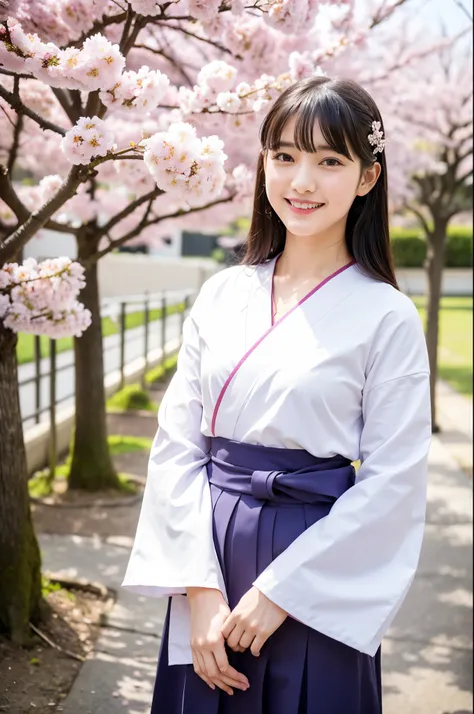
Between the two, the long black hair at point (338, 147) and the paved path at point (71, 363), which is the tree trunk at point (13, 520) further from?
the paved path at point (71, 363)

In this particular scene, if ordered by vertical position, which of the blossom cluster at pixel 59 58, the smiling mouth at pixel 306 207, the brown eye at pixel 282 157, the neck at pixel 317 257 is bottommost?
the neck at pixel 317 257

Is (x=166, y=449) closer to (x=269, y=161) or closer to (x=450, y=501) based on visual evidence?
(x=269, y=161)

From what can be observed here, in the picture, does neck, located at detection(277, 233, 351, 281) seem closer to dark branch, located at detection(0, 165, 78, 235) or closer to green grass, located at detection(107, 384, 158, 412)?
dark branch, located at detection(0, 165, 78, 235)

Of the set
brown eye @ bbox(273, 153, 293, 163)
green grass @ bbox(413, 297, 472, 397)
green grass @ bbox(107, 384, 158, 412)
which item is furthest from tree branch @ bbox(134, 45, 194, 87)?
green grass @ bbox(413, 297, 472, 397)

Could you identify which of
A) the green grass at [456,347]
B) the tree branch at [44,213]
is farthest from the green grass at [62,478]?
the green grass at [456,347]

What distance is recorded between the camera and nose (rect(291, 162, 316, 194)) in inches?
68.2

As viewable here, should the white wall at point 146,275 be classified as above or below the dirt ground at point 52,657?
above

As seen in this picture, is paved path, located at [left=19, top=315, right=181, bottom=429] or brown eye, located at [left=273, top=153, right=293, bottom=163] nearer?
brown eye, located at [left=273, top=153, right=293, bottom=163]

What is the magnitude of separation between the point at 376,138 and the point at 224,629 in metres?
1.05

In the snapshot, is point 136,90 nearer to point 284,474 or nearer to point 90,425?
point 284,474

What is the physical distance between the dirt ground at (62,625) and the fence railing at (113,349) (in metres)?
0.59

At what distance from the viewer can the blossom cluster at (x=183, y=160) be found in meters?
2.06

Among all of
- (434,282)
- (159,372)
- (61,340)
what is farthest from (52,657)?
(159,372)

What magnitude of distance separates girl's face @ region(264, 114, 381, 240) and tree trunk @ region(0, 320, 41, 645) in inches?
54.1
